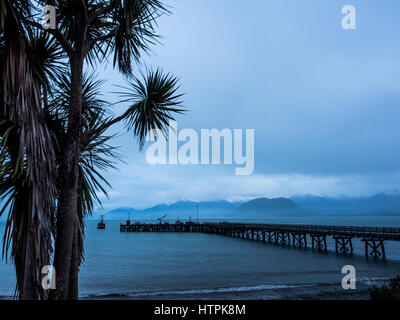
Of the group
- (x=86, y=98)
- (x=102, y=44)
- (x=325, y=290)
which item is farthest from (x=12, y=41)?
(x=325, y=290)

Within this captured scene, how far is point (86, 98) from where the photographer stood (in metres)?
5.56

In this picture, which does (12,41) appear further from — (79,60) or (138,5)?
(138,5)

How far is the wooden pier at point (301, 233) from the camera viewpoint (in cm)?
3632

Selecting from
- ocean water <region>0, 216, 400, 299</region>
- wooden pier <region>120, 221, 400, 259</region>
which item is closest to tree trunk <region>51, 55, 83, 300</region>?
ocean water <region>0, 216, 400, 299</region>

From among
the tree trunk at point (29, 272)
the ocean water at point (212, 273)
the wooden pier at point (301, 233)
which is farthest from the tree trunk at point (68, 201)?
the wooden pier at point (301, 233)

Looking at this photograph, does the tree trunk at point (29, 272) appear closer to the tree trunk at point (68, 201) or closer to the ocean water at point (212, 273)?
the tree trunk at point (68, 201)

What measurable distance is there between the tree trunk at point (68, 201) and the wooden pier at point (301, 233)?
117ft

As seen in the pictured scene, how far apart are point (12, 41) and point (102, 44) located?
6.85 ft

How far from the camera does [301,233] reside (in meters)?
45.7

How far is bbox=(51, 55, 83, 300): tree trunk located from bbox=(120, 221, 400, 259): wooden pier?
3571cm

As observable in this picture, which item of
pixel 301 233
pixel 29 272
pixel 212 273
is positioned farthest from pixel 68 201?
pixel 301 233
